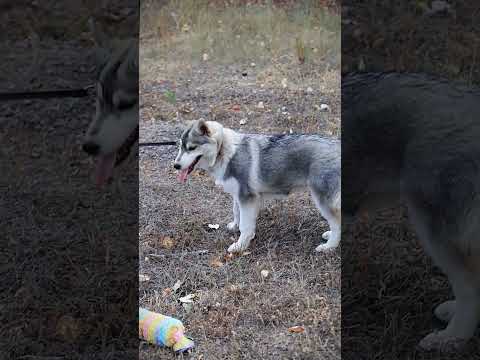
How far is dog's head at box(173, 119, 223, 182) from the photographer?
93.7 inches

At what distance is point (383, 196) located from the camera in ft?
7.36

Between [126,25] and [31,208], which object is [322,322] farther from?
[126,25]

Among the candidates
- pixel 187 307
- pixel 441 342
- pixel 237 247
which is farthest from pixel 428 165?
pixel 187 307

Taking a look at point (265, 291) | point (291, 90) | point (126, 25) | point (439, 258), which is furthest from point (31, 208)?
point (439, 258)

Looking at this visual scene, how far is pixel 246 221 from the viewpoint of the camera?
7.98 ft

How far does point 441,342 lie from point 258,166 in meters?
0.95

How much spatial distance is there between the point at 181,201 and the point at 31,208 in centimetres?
53

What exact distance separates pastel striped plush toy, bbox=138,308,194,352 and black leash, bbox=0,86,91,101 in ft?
2.54

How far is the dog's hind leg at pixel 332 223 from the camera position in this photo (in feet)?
7.77

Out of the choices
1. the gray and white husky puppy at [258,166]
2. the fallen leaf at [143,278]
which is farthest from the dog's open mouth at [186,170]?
the fallen leaf at [143,278]

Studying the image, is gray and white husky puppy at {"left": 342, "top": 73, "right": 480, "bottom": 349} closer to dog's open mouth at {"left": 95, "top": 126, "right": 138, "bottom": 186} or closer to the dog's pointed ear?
the dog's pointed ear

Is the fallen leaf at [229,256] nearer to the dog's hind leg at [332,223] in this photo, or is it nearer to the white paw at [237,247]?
the white paw at [237,247]

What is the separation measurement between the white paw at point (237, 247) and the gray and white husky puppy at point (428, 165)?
38 centimetres

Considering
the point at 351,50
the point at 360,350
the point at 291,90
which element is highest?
the point at 351,50
